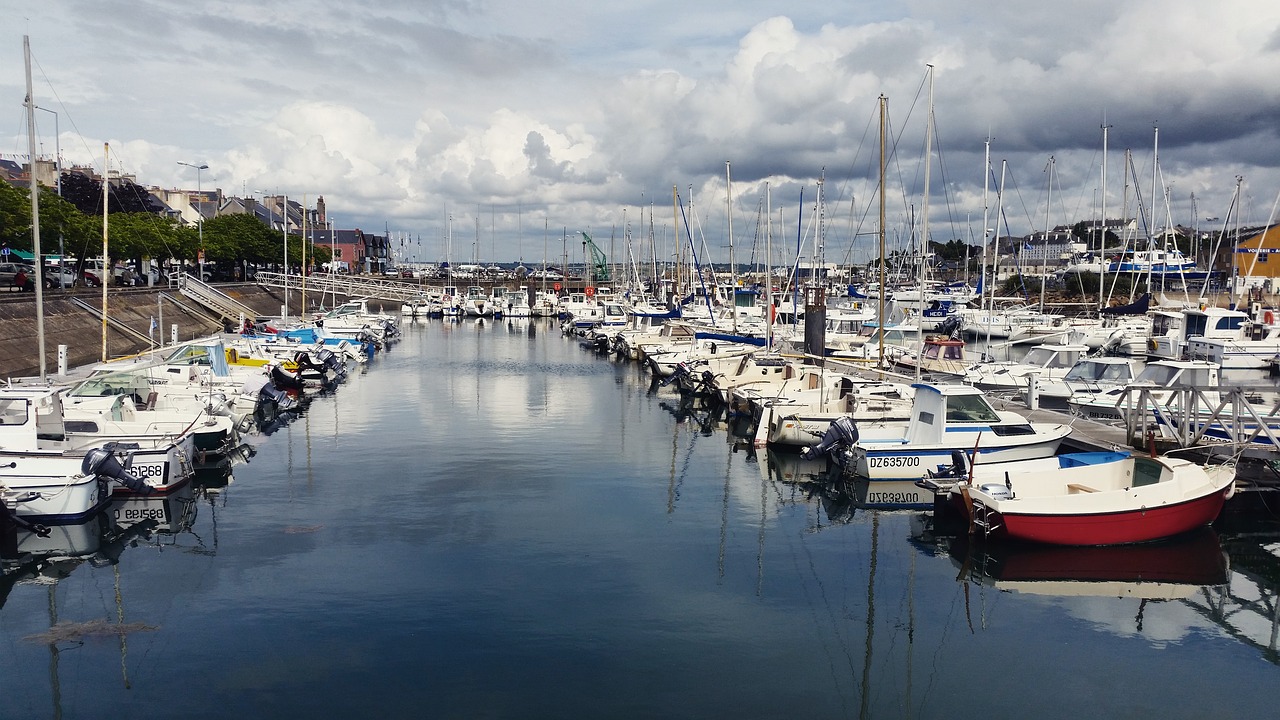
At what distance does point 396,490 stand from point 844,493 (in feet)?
40.2

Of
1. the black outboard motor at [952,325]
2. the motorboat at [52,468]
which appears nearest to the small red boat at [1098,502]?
the motorboat at [52,468]

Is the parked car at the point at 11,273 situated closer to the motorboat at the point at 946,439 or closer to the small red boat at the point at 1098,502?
the motorboat at the point at 946,439

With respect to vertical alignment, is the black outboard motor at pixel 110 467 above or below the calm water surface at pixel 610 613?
above

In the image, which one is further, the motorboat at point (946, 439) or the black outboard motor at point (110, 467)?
the motorboat at point (946, 439)

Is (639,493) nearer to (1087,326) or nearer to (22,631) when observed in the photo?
(22,631)

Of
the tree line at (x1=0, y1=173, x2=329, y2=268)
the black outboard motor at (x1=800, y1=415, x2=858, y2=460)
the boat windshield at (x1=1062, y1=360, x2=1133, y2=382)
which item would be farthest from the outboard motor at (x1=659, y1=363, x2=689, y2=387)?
the tree line at (x1=0, y1=173, x2=329, y2=268)

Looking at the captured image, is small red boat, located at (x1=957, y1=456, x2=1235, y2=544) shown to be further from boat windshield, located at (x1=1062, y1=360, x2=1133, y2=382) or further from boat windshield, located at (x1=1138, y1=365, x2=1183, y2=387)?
boat windshield, located at (x1=1062, y1=360, x2=1133, y2=382)

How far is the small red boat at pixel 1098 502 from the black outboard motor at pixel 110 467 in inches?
751

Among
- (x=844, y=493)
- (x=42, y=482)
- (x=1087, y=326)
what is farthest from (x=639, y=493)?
(x=1087, y=326)

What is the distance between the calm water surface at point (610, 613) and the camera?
13648mm

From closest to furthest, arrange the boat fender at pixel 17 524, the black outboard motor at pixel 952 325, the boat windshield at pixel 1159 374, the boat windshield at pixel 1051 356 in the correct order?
1. the boat fender at pixel 17 524
2. the boat windshield at pixel 1159 374
3. the boat windshield at pixel 1051 356
4. the black outboard motor at pixel 952 325

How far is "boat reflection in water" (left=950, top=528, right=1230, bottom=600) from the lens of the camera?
1811cm

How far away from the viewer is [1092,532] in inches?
771

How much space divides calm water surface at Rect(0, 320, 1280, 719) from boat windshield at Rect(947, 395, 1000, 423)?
12.3ft
